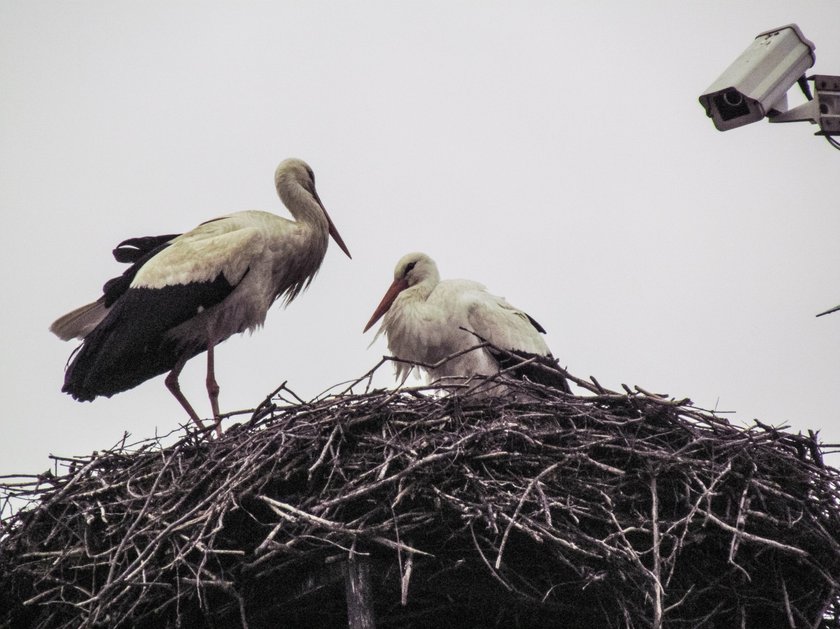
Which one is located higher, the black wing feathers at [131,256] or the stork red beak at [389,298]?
the black wing feathers at [131,256]

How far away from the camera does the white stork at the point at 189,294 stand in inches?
212

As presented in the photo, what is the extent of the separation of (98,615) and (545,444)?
58.3 inches

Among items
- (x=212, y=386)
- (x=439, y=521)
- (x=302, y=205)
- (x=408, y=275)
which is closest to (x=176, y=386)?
(x=212, y=386)

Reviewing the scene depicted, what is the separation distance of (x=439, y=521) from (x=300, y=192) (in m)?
2.56

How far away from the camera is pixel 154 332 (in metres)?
5.39

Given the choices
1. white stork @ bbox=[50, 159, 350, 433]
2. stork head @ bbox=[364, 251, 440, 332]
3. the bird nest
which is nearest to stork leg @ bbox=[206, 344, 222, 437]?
white stork @ bbox=[50, 159, 350, 433]

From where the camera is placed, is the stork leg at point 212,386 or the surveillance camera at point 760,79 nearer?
the surveillance camera at point 760,79

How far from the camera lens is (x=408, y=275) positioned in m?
6.06

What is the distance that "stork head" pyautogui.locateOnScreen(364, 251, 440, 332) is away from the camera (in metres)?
6.03

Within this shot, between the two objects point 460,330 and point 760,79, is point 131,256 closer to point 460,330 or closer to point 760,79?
point 460,330

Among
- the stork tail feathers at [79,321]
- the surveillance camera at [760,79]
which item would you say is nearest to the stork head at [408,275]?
the stork tail feathers at [79,321]

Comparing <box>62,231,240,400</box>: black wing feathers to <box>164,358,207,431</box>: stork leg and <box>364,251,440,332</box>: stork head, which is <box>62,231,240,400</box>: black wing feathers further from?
<box>364,251,440,332</box>: stork head

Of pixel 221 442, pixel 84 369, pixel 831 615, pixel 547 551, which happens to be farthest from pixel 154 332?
pixel 831 615

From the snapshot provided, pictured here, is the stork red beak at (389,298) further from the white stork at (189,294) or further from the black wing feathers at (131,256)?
the black wing feathers at (131,256)
